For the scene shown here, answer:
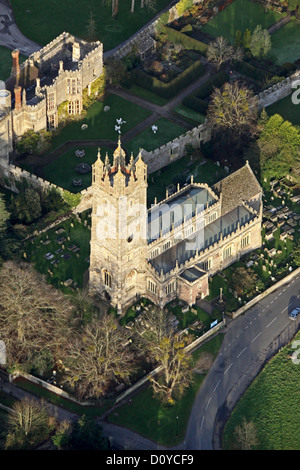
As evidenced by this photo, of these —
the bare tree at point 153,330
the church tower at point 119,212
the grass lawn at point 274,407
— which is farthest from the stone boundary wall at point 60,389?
the church tower at point 119,212

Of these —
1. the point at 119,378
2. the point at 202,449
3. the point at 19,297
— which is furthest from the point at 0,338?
the point at 202,449

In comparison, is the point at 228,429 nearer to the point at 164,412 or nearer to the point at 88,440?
the point at 164,412

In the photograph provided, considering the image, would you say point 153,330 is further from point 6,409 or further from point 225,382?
point 6,409

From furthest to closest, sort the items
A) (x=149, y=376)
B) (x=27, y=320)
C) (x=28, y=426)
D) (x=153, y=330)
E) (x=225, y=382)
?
1. (x=153, y=330)
2. (x=225, y=382)
3. (x=27, y=320)
4. (x=149, y=376)
5. (x=28, y=426)

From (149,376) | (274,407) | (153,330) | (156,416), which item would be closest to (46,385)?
(149,376)

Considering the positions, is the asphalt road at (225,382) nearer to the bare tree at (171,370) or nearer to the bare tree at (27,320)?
the bare tree at (171,370)
